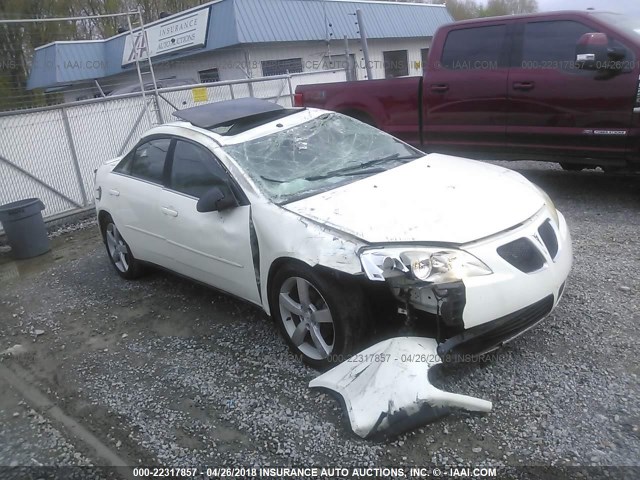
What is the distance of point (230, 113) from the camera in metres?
4.60

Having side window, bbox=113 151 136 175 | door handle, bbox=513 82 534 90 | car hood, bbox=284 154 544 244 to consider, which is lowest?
car hood, bbox=284 154 544 244

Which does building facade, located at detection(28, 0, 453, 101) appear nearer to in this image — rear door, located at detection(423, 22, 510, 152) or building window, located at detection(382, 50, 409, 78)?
building window, located at detection(382, 50, 409, 78)

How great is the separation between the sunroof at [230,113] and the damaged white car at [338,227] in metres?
0.02

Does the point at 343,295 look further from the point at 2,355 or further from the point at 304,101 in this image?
the point at 304,101

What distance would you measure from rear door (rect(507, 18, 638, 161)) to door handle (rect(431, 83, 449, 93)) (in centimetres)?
82

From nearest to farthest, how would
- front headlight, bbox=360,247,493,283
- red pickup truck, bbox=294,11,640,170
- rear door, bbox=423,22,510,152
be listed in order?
front headlight, bbox=360,247,493,283 → red pickup truck, bbox=294,11,640,170 → rear door, bbox=423,22,510,152

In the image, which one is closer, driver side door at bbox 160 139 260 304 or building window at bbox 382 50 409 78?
driver side door at bbox 160 139 260 304

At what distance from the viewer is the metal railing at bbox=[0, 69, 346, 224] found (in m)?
7.85

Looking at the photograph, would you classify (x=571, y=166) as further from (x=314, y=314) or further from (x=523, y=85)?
(x=314, y=314)

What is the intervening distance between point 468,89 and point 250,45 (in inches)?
449

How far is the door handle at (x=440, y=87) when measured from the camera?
690 centimetres

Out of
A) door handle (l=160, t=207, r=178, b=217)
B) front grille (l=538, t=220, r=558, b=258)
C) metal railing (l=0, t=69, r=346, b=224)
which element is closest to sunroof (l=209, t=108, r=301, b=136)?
door handle (l=160, t=207, r=178, b=217)

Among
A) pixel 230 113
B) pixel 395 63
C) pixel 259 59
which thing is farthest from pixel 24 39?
pixel 395 63

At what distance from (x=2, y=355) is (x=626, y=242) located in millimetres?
5444
